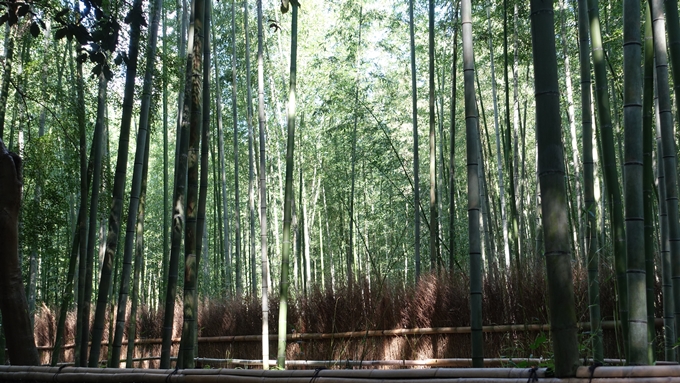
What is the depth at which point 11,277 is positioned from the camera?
3.02 metres

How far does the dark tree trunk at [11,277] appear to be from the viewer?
299 cm

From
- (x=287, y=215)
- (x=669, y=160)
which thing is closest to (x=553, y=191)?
(x=669, y=160)

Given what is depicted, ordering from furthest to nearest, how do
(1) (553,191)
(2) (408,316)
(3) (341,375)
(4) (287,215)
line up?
(2) (408,316)
(4) (287,215)
(3) (341,375)
(1) (553,191)

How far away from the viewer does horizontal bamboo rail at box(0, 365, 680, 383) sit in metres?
1.27

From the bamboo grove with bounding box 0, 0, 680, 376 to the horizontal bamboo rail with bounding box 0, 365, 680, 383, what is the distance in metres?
0.09

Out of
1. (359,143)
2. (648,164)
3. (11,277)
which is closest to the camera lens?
(648,164)

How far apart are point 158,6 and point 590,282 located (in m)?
3.25

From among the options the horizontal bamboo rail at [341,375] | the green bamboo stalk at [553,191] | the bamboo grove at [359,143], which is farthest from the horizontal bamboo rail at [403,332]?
the green bamboo stalk at [553,191]

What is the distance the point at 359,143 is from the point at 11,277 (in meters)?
7.73

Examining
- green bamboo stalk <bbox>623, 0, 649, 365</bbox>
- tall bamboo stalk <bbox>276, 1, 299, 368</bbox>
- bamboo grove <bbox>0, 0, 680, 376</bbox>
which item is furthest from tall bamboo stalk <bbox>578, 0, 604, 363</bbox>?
tall bamboo stalk <bbox>276, 1, 299, 368</bbox>

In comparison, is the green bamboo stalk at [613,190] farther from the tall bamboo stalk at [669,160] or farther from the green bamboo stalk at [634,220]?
the green bamboo stalk at [634,220]

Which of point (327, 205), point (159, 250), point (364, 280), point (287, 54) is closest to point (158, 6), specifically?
point (364, 280)

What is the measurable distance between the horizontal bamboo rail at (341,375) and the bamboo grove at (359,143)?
0.30 feet

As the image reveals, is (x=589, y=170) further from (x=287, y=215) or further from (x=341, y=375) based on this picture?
(x=287, y=215)
